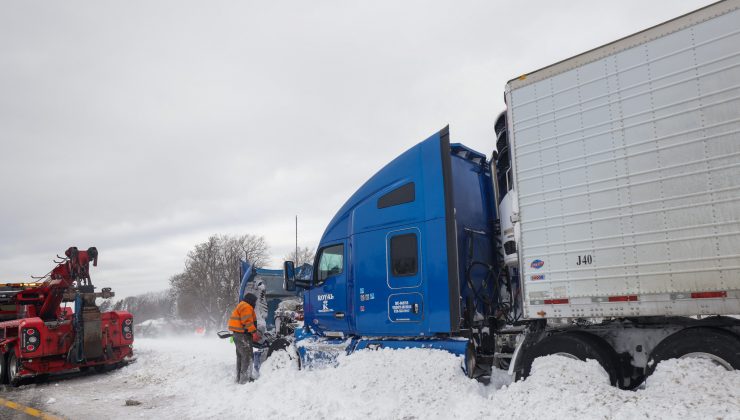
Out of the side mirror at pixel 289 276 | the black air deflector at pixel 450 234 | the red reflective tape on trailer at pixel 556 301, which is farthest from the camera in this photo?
the side mirror at pixel 289 276

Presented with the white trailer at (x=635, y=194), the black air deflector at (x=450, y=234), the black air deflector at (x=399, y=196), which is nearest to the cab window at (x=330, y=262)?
the black air deflector at (x=399, y=196)

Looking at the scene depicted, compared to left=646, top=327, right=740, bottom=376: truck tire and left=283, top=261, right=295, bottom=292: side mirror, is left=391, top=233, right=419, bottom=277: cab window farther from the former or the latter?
left=646, top=327, right=740, bottom=376: truck tire

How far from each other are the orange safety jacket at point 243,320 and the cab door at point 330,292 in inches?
51.5

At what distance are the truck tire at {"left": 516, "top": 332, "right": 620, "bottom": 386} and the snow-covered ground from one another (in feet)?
0.39

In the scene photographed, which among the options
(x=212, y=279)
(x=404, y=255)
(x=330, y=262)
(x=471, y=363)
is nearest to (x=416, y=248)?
(x=404, y=255)

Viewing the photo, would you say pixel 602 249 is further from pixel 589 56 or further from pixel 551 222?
pixel 589 56

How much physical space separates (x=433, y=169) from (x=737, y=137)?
12.3 ft

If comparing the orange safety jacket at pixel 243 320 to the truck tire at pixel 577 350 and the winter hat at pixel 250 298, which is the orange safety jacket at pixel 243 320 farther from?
the truck tire at pixel 577 350

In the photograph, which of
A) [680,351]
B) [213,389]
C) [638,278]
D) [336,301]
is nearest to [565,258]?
[638,278]

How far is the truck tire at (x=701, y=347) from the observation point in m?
4.53

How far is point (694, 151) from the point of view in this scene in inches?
188

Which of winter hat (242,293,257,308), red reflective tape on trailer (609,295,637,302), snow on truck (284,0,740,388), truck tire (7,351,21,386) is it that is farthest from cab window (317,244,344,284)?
truck tire (7,351,21,386)

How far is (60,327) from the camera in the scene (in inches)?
498

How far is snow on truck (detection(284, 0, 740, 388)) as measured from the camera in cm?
468
